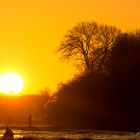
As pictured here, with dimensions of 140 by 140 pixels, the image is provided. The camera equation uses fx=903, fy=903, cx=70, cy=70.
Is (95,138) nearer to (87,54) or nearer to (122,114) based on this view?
(122,114)

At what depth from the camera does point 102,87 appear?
Answer: 11119cm

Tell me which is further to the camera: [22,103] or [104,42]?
[22,103]

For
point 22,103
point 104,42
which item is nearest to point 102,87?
point 104,42

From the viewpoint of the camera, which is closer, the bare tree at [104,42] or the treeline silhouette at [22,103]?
the bare tree at [104,42]

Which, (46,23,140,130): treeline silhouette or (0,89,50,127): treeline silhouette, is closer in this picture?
(46,23,140,130): treeline silhouette

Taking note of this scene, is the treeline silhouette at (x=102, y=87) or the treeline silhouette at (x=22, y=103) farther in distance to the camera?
the treeline silhouette at (x=22, y=103)

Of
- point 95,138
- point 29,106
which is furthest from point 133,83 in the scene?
point 29,106

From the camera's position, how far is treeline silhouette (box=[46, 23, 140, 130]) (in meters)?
106

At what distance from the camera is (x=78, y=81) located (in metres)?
116

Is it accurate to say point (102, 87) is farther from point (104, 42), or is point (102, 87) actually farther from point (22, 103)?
point (22, 103)

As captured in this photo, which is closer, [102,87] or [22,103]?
[102,87]

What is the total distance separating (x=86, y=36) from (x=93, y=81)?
11.5 metres

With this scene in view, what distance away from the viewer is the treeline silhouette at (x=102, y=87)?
106312 mm

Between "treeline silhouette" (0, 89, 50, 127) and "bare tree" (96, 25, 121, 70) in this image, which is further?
"treeline silhouette" (0, 89, 50, 127)
